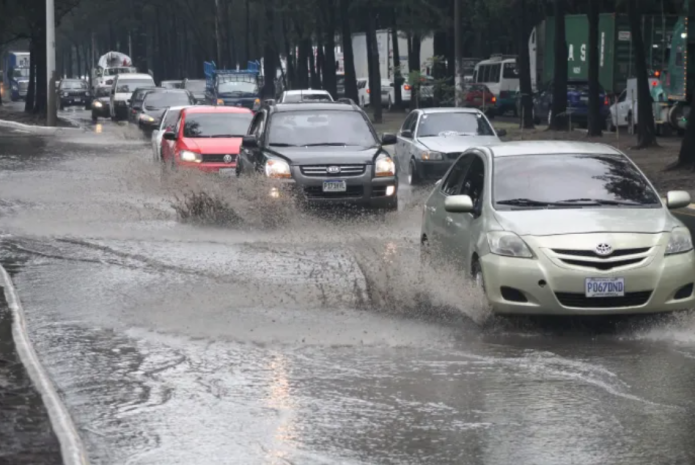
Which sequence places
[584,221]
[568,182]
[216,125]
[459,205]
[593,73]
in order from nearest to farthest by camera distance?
1. [584,221]
2. [459,205]
3. [568,182]
4. [216,125]
5. [593,73]

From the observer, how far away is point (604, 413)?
779cm

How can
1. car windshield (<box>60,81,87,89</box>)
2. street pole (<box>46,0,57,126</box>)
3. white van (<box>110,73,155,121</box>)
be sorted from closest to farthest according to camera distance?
street pole (<box>46,0,57,126</box>), white van (<box>110,73,155,121</box>), car windshield (<box>60,81,87,89</box>)

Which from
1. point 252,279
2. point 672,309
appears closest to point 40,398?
point 672,309

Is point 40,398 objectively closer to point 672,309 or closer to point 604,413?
point 604,413

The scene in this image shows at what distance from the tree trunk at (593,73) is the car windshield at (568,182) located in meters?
25.1

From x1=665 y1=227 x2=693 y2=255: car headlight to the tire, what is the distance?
14208 mm

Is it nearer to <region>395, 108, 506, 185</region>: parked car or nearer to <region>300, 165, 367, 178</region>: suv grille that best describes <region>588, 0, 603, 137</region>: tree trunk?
<region>395, 108, 506, 185</region>: parked car

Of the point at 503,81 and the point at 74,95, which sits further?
the point at 74,95

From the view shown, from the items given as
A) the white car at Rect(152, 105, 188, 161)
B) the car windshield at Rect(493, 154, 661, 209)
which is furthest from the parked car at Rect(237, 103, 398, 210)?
the white car at Rect(152, 105, 188, 161)

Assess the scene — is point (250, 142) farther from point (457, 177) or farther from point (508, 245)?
point (508, 245)

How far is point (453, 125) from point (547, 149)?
46.4ft

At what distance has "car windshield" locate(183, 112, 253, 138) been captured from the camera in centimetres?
2489

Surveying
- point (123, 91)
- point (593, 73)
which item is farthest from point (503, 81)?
→ point (593, 73)

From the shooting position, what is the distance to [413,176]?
82.9 ft
